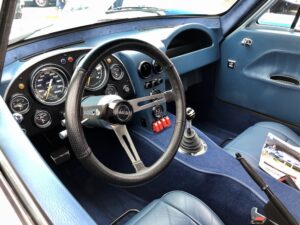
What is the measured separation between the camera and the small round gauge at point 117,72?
Result: 4.67 feet

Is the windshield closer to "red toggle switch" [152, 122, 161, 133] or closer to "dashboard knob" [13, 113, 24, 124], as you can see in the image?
"dashboard knob" [13, 113, 24, 124]

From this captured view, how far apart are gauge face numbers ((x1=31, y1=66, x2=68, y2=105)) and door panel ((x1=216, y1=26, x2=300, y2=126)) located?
1399 mm

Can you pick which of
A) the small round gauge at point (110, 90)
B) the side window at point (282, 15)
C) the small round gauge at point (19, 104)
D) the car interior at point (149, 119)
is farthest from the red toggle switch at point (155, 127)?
the side window at point (282, 15)

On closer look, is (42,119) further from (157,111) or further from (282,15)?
(282,15)

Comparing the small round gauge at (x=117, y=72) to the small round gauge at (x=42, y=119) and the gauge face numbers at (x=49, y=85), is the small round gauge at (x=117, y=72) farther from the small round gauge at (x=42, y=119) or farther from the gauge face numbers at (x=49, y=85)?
the small round gauge at (x=42, y=119)

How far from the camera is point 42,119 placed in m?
1.27

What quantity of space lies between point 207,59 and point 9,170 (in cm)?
179

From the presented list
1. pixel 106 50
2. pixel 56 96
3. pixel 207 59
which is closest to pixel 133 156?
pixel 106 50

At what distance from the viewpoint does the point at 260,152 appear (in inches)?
61.4

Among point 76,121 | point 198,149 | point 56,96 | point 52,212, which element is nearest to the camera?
point 52,212

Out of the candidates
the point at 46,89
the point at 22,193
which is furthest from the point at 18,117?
the point at 22,193

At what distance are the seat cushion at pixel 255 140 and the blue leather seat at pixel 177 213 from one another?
1.62 feet

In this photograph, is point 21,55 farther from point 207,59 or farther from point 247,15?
point 247,15

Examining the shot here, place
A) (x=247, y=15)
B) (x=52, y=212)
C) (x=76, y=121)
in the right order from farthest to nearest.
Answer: (x=247, y=15), (x=76, y=121), (x=52, y=212)
